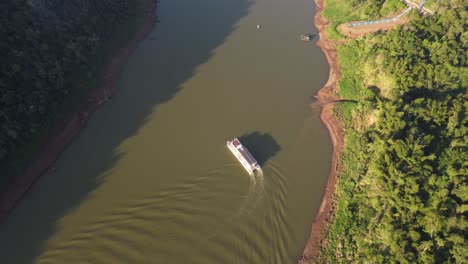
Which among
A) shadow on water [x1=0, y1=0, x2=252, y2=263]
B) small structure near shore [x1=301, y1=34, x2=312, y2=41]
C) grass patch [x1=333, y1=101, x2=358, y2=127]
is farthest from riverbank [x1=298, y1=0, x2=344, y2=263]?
shadow on water [x1=0, y1=0, x2=252, y2=263]

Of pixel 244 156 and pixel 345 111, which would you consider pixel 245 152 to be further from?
pixel 345 111

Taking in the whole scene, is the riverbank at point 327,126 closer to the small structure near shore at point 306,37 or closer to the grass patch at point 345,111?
the grass patch at point 345,111

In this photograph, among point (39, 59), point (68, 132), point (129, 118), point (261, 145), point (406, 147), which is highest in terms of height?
point (39, 59)

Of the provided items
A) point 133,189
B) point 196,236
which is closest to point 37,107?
point 133,189

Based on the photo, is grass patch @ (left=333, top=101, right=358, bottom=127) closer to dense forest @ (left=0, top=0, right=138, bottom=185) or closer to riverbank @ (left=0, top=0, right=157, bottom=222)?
riverbank @ (left=0, top=0, right=157, bottom=222)

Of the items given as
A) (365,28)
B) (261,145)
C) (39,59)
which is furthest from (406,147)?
(39,59)
